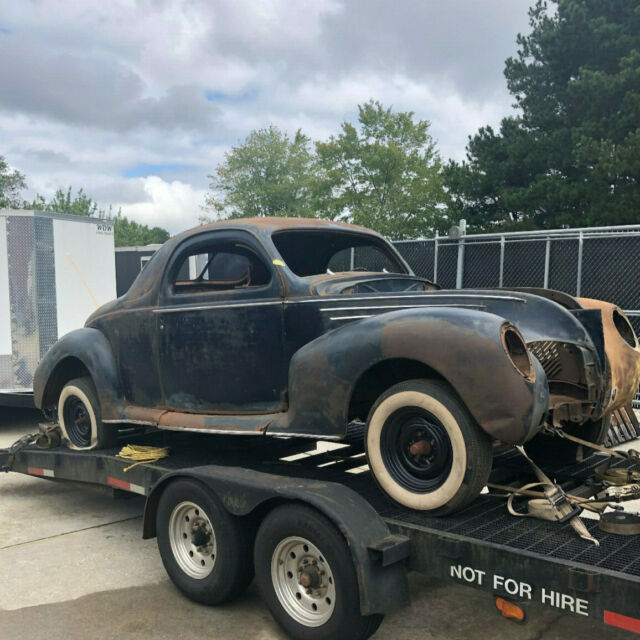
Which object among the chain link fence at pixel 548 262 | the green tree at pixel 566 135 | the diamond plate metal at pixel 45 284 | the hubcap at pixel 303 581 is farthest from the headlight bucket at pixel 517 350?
the green tree at pixel 566 135

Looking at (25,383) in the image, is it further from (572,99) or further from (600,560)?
(572,99)

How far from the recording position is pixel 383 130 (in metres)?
29.8

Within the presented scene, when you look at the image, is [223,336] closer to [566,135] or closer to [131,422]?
[131,422]

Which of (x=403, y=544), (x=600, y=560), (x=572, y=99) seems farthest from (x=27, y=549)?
(x=572, y=99)

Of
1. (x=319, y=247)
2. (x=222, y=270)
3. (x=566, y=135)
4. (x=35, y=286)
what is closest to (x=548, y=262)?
(x=319, y=247)

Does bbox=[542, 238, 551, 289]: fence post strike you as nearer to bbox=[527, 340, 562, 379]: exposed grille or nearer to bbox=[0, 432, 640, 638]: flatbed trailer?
bbox=[0, 432, 640, 638]: flatbed trailer

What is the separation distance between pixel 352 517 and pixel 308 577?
0.40m

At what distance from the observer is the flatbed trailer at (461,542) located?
2.74 m

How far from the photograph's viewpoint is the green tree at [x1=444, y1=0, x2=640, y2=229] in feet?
65.4

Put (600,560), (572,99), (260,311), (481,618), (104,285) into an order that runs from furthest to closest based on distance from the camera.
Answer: (572,99), (104,285), (260,311), (481,618), (600,560)

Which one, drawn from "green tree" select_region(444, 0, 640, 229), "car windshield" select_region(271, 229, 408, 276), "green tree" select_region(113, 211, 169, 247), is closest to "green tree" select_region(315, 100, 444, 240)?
"green tree" select_region(444, 0, 640, 229)

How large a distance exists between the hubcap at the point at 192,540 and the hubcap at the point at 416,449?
1162mm

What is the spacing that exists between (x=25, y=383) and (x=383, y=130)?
23473 millimetres

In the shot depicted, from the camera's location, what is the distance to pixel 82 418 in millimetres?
5641
